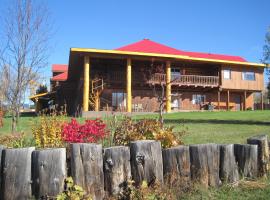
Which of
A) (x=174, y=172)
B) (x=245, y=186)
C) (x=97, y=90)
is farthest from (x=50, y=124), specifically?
(x=97, y=90)

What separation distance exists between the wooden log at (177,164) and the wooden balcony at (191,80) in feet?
85.6

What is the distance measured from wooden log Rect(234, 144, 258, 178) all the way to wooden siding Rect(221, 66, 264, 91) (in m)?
31.6

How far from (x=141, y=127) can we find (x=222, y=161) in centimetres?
A: 161

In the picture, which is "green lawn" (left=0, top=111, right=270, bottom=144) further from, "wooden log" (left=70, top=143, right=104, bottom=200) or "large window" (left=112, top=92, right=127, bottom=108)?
"large window" (left=112, top=92, right=127, bottom=108)

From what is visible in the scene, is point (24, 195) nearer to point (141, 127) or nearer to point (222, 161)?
point (141, 127)

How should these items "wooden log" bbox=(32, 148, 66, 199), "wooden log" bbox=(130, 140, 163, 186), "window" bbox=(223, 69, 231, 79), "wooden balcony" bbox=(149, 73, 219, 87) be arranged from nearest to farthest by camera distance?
"wooden log" bbox=(32, 148, 66, 199) → "wooden log" bbox=(130, 140, 163, 186) → "wooden balcony" bbox=(149, 73, 219, 87) → "window" bbox=(223, 69, 231, 79)

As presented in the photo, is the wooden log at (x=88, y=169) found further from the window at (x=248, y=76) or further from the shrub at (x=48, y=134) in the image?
the window at (x=248, y=76)

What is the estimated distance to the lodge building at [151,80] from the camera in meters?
29.9

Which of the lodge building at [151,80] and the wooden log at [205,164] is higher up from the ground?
the lodge building at [151,80]

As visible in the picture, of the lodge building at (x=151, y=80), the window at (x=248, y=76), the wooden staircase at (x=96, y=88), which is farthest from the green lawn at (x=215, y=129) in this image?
the window at (x=248, y=76)

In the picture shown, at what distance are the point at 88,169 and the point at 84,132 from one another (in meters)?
1.94

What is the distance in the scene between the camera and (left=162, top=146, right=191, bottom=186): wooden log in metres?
5.70

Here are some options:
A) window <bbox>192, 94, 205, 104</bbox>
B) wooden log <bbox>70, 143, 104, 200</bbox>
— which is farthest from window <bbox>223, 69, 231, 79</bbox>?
wooden log <bbox>70, 143, 104, 200</bbox>

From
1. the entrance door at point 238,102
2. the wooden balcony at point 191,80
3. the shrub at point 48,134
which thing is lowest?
the shrub at point 48,134
